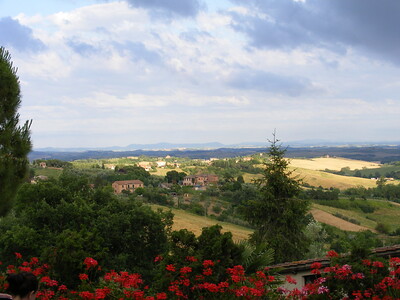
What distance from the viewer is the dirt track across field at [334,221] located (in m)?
57.8

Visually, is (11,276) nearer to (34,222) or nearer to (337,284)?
(337,284)

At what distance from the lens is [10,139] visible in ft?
24.5

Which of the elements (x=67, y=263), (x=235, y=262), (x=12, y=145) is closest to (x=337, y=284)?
(x=235, y=262)

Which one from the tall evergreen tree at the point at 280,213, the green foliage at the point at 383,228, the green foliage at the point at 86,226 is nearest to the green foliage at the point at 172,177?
the green foliage at the point at 383,228

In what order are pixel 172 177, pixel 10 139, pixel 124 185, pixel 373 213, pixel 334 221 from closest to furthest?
pixel 10 139
pixel 334 221
pixel 373 213
pixel 124 185
pixel 172 177

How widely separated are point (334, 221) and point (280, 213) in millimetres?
48842

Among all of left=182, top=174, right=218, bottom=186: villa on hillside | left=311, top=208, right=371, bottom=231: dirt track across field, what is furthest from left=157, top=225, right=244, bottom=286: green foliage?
left=182, top=174, right=218, bottom=186: villa on hillside

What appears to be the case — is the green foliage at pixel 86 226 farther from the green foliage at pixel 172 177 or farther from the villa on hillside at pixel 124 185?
the green foliage at pixel 172 177

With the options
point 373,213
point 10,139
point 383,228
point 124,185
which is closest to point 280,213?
point 10,139

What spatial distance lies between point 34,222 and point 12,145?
31.7 feet

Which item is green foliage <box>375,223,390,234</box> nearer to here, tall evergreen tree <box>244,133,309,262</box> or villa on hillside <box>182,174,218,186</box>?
tall evergreen tree <box>244,133,309,262</box>

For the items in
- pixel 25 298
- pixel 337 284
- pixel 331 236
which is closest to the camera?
pixel 25 298

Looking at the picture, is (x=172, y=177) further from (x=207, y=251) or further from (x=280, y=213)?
(x=207, y=251)

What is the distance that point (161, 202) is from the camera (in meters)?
68.4
